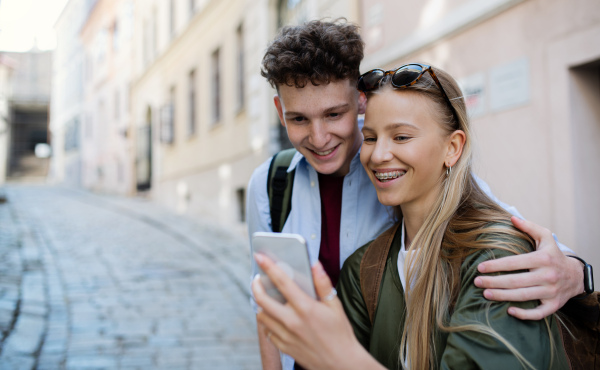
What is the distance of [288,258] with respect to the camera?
4.03ft

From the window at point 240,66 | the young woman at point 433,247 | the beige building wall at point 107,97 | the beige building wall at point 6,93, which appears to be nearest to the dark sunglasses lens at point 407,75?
the young woman at point 433,247

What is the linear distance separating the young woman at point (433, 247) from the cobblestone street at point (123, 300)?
2846 mm

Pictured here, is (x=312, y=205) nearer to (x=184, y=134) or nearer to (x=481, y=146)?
(x=481, y=146)

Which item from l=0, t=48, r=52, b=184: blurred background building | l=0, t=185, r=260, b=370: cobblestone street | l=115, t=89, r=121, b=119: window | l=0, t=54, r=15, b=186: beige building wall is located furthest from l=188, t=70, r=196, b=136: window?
l=0, t=48, r=52, b=184: blurred background building

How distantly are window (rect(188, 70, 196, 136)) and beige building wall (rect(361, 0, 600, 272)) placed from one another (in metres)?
11.1

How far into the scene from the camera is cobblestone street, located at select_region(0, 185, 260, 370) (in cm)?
448

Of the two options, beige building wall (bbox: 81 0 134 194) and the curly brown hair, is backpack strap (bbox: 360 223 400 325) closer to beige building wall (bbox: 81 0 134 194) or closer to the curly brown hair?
the curly brown hair

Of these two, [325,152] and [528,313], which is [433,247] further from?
[325,152]

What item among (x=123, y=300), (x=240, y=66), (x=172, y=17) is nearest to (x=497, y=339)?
(x=123, y=300)

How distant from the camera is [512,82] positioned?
4820 mm

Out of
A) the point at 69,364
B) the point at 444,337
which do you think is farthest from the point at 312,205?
the point at 69,364

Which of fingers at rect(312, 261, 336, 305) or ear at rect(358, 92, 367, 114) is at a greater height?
ear at rect(358, 92, 367, 114)

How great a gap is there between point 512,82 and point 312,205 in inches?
125

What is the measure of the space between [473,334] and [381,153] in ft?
2.25
